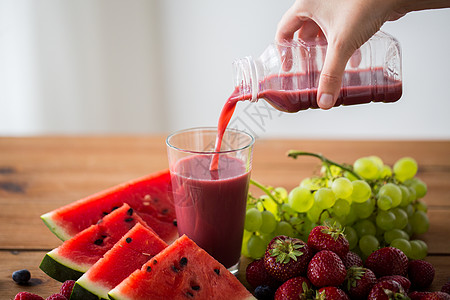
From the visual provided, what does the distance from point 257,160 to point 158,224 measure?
74cm

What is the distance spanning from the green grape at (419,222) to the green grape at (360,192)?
0.21m

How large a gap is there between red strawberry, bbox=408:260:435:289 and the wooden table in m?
0.04

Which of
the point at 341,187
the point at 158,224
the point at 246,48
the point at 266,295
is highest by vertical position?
the point at 246,48

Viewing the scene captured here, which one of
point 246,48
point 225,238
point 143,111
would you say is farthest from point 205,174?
point 143,111

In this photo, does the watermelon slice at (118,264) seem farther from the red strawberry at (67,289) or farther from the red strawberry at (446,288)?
the red strawberry at (446,288)

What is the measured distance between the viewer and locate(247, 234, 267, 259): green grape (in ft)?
4.82

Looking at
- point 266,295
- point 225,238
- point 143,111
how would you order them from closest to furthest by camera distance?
point 266,295 → point 225,238 → point 143,111

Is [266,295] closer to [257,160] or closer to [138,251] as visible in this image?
[138,251]

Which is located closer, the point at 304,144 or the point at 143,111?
the point at 304,144

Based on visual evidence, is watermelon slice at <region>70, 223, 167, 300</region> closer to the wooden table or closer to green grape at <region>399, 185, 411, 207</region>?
the wooden table

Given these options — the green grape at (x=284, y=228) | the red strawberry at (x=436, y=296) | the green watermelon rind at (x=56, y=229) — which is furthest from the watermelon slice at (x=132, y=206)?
the red strawberry at (x=436, y=296)

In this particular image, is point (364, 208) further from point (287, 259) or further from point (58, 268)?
point (58, 268)

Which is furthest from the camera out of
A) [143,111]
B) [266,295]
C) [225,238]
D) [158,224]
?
[143,111]

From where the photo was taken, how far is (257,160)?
2225mm
